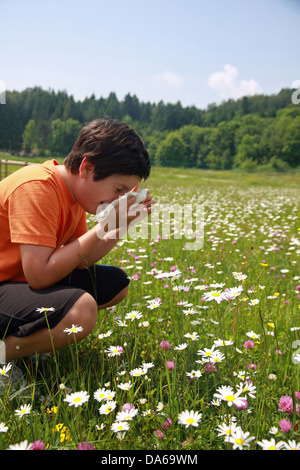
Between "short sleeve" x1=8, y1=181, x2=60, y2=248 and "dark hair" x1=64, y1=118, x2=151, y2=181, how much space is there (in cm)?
25

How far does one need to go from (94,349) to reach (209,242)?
273cm

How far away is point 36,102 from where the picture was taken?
284 feet

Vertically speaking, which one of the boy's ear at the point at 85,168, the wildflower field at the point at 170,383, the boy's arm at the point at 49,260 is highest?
the boy's ear at the point at 85,168

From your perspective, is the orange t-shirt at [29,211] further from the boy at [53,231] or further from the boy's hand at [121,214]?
the boy's hand at [121,214]

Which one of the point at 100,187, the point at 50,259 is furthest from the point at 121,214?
the point at 50,259

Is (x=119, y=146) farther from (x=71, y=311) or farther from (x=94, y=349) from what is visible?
(x=94, y=349)

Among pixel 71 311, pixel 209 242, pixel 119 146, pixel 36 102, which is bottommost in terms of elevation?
pixel 209 242

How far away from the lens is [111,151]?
66.3 inches

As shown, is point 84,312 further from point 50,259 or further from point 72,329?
point 50,259

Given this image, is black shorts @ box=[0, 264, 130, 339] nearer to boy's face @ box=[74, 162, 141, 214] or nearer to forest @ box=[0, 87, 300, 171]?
boy's face @ box=[74, 162, 141, 214]

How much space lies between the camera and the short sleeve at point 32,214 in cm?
153

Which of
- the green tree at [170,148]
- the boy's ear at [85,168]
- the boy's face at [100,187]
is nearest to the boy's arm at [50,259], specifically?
the boy's face at [100,187]

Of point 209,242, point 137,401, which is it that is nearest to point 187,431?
point 137,401
